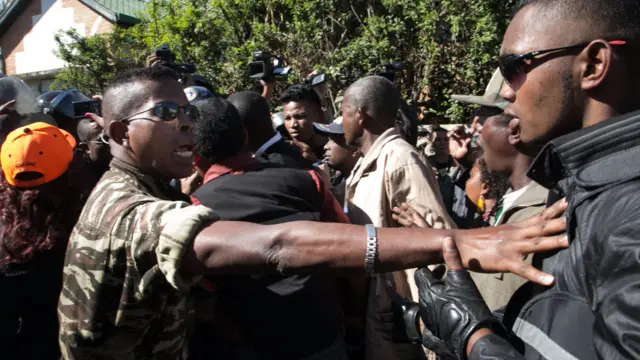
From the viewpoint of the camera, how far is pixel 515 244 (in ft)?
5.32

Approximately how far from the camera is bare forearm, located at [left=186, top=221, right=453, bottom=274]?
1797 mm

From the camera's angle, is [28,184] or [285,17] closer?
[28,184]

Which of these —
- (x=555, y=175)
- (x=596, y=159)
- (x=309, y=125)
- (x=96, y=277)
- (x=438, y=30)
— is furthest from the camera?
(x=438, y=30)

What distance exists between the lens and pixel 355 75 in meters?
13.6

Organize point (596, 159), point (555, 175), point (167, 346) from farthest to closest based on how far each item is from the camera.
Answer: point (167, 346) < point (555, 175) < point (596, 159)

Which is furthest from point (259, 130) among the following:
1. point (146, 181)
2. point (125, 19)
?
point (125, 19)

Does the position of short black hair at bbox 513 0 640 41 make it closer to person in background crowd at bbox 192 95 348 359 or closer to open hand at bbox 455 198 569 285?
open hand at bbox 455 198 569 285

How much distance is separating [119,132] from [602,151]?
199 cm

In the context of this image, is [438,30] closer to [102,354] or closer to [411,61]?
[411,61]

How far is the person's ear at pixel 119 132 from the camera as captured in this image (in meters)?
2.58

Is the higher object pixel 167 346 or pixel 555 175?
pixel 555 175

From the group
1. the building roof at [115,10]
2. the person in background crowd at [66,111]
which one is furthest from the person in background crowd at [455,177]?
the building roof at [115,10]

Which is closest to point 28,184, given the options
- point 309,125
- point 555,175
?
point 555,175

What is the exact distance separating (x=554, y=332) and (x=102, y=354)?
167cm
